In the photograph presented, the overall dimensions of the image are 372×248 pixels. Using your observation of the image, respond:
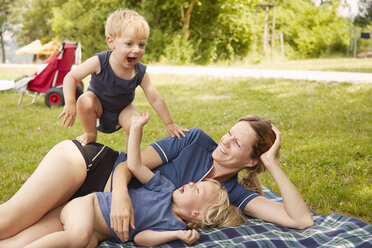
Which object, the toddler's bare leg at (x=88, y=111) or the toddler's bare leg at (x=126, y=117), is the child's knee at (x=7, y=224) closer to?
the toddler's bare leg at (x=88, y=111)

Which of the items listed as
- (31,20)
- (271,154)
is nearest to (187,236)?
(271,154)

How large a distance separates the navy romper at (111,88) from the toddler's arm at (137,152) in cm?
75

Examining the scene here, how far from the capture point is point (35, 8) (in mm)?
29938

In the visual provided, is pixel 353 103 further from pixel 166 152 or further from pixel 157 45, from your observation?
pixel 157 45

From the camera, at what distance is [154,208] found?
240 cm

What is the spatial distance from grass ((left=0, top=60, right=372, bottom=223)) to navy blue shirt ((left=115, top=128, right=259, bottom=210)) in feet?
3.21

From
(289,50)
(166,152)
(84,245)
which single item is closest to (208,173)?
(166,152)

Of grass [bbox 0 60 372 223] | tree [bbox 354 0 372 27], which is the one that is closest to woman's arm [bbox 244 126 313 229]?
grass [bbox 0 60 372 223]

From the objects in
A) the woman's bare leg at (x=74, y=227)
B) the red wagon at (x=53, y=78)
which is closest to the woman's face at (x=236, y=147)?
the woman's bare leg at (x=74, y=227)

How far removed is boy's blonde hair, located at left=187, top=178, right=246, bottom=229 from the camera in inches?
97.4

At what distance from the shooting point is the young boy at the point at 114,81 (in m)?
2.88

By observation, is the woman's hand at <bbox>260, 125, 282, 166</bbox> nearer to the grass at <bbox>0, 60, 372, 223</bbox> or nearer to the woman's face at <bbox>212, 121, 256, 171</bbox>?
the woman's face at <bbox>212, 121, 256, 171</bbox>

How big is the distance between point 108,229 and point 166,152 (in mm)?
639

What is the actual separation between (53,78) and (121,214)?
642cm
